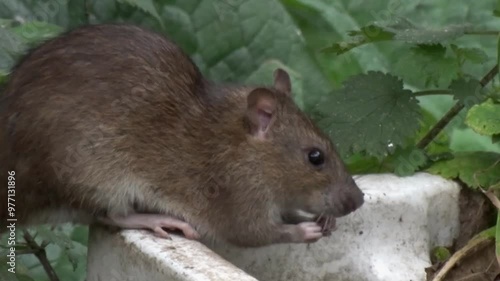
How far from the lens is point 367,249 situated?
2.98m

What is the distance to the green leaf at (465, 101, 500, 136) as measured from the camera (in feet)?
9.84

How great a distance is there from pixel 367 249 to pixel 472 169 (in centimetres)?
38

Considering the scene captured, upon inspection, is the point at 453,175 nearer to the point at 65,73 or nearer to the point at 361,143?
the point at 361,143

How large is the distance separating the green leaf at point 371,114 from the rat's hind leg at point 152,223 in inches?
20.2

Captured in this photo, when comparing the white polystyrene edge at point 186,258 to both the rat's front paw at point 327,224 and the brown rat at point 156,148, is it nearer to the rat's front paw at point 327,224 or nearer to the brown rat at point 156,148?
the brown rat at point 156,148

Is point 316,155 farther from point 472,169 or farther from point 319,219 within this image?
point 472,169

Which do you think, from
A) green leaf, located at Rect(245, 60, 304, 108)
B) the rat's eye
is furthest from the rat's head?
green leaf, located at Rect(245, 60, 304, 108)

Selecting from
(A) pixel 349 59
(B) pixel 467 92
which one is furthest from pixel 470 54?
(A) pixel 349 59

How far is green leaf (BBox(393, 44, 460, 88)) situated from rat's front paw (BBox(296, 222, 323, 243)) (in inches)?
21.0

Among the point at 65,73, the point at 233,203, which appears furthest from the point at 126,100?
the point at 233,203

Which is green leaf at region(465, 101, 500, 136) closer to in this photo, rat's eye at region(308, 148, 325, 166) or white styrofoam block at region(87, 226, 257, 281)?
rat's eye at region(308, 148, 325, 166)

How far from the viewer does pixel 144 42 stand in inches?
117

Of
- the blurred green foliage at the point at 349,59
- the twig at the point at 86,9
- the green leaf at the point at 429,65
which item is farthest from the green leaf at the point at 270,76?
the green leaf at the point at 429,65

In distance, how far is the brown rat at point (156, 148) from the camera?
2812 millimetres
